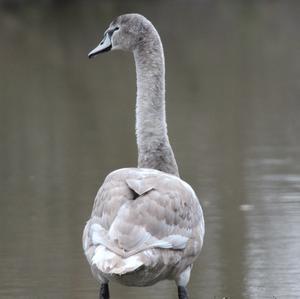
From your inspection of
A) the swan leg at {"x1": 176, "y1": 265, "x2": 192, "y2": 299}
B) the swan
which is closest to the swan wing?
the swan

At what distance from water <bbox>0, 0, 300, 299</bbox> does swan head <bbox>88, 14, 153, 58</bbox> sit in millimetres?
1779

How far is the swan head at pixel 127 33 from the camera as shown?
26.8 feet

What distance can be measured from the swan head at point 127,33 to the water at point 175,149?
178cm

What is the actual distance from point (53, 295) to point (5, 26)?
2705cm

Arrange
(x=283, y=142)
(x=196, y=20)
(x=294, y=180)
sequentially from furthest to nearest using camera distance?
(x=196, y=20), (x=283, y=142), (x=294, y=180)

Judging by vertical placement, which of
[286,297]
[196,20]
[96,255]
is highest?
[196,20]

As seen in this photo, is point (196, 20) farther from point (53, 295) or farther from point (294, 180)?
point (53, 295)

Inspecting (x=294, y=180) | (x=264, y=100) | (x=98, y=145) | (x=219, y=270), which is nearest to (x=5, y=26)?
(x=264, y=100)

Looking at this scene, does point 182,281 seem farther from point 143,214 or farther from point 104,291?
point 143,214

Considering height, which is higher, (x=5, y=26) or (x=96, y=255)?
(x=5, y=26)

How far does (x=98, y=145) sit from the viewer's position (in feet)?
49.8

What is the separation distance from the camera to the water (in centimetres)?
902

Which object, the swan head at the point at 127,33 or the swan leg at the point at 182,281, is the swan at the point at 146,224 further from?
the swan head at the point at 127,33

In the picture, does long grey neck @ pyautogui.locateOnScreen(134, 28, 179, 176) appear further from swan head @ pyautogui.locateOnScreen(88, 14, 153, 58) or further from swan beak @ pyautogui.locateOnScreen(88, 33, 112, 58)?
swan beak @ pyautogui.locateOnScreen(88, 33, 112, 58)
